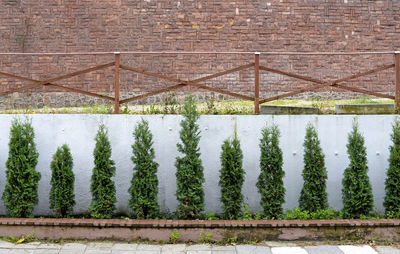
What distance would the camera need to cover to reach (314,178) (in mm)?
5020

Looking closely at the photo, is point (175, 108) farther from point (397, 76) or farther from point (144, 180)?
point (397, 76)

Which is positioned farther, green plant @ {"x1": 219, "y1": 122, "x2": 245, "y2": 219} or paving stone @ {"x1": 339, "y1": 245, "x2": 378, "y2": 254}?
green plant @ {"x1": 219, "y1": 122, "x2": 245, "y2": 219}

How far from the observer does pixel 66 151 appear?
5082 millimetres

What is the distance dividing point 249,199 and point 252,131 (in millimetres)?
948

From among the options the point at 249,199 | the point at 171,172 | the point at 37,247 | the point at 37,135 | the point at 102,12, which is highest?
the point at 102,12

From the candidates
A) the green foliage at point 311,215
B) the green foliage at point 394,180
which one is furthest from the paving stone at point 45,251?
the green foliage at point 394,180

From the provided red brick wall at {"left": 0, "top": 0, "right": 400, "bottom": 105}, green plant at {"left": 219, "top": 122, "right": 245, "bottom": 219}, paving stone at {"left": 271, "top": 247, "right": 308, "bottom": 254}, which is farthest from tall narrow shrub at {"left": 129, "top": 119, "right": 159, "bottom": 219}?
red brick wall at {"left": 0, "top": 0, "right": 400, "bottom": 105}

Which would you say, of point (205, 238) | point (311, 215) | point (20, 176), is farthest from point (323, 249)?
point (20, 176)

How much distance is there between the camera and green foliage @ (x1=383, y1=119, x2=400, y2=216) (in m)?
4.95

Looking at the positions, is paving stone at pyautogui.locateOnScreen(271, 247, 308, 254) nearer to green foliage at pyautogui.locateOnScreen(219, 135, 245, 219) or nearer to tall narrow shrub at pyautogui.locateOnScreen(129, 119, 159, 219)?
green foliage at pyautogui.locateOnScreen(219, 135, 245, 219)

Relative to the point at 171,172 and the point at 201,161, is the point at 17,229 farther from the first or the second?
the point at 201,161

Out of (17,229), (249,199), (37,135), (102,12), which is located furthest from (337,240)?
(102,12)

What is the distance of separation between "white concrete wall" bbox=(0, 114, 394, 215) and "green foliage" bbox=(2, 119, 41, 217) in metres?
0.37

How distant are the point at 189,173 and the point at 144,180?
583mm
